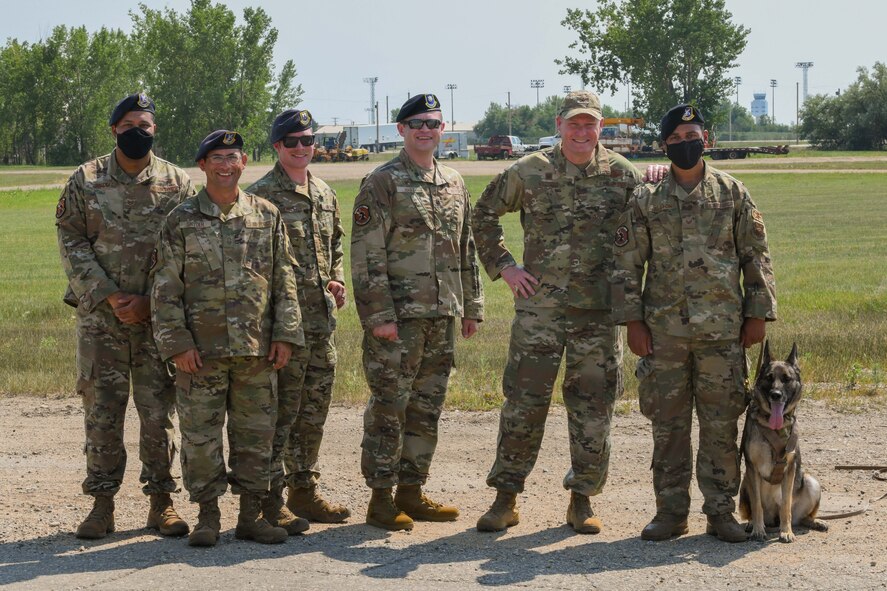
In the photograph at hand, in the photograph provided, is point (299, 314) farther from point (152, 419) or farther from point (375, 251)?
point (152, 419)

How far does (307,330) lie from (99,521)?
1610 mm

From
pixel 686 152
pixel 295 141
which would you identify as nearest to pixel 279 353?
pixel 295 141

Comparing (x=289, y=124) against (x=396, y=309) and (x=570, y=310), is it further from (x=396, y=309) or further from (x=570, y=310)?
(x=570, y=310)

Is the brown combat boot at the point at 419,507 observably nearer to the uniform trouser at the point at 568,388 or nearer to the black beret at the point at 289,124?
the uniform trouser at the point at 568,388

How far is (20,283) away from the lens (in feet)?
70.3

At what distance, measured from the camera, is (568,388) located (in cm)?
700

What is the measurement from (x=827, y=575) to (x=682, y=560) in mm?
725

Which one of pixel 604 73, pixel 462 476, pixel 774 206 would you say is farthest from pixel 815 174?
pixel 462 476

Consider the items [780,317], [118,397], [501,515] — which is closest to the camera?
[118,397]

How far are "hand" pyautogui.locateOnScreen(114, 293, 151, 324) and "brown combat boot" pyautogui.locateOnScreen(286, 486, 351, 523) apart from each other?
4.70ft

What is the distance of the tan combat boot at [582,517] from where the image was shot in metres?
6.86

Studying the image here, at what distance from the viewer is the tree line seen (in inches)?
3189

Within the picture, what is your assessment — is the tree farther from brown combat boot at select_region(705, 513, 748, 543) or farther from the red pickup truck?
brown combat boot at select_region(705, 513, 748, 543)

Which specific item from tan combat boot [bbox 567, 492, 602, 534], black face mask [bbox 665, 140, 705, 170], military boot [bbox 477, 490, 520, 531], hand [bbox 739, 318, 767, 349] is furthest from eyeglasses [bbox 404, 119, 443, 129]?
tan combat boot [bbox 567, 492, 602, 534]
